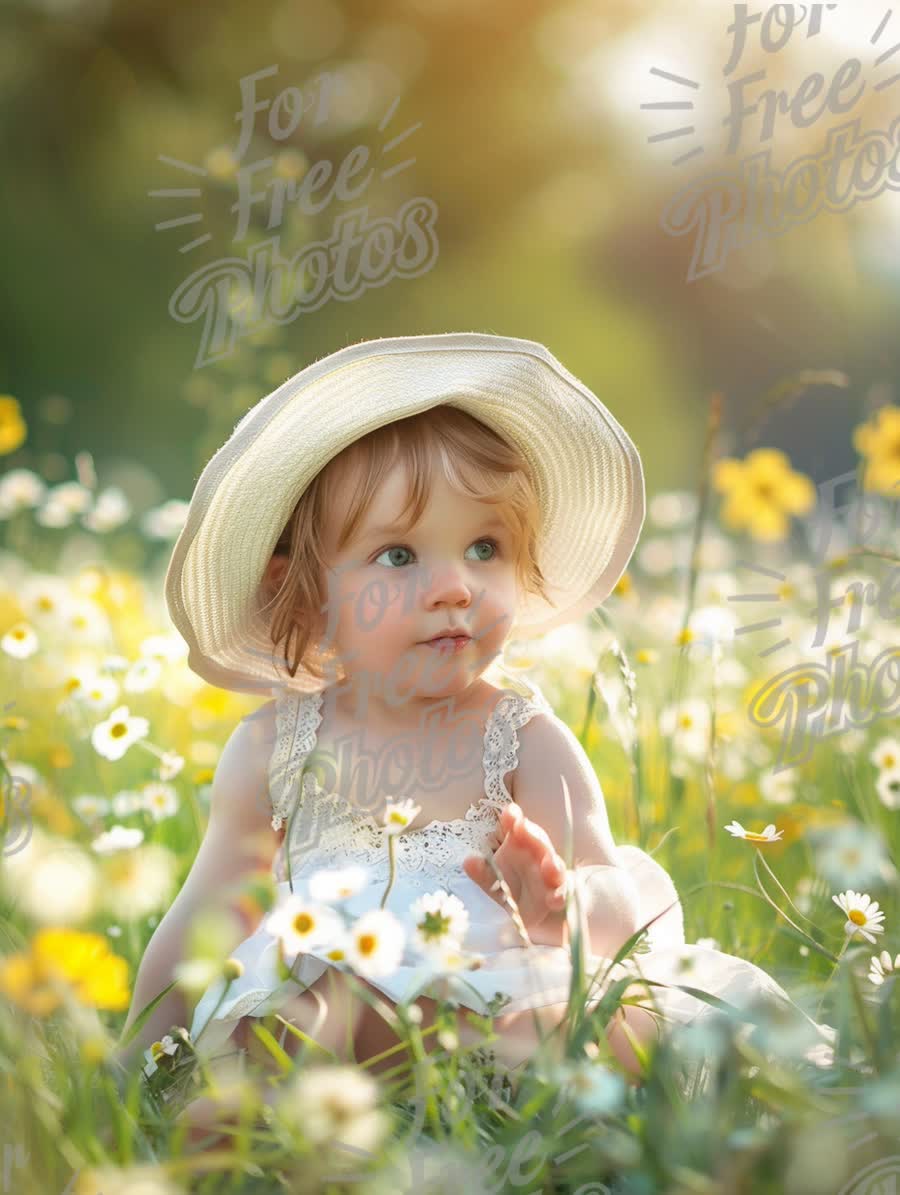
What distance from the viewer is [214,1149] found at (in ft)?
3.89

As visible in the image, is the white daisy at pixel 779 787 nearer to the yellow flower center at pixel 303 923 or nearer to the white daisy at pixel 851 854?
the white daisy at pixel 851 854

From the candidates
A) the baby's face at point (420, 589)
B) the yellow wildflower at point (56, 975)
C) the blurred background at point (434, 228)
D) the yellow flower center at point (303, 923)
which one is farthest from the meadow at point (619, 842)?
the blurred background at point (434, 228)

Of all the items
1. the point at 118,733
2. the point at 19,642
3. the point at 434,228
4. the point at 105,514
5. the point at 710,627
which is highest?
the point at 434,228

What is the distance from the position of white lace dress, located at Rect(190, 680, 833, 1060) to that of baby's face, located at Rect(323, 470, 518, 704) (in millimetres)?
146

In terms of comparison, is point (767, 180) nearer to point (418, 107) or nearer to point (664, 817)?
point (664, 817)

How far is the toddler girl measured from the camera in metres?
1.45

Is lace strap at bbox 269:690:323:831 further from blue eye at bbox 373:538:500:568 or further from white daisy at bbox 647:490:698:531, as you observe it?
white daisy at bbox 647:490:698:531

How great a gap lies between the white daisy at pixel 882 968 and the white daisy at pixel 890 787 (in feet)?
1.79

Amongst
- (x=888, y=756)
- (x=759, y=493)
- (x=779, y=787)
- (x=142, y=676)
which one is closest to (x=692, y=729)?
(x=779, y=787)

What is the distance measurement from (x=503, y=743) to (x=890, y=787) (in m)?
0.69

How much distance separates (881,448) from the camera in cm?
223

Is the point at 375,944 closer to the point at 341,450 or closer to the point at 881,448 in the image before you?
the point at 341,450

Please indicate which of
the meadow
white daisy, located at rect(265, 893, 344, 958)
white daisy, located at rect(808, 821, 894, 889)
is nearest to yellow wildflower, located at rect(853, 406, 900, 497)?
the meadow

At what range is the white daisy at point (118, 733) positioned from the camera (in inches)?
69.9
